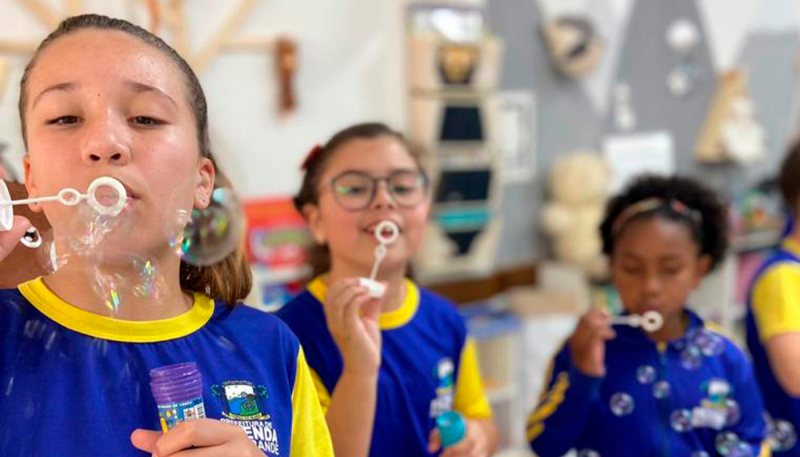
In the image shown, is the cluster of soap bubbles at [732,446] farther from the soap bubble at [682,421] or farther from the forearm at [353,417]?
the forearm at [353,417]

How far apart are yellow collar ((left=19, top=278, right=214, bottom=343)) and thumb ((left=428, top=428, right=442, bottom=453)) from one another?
56 centimetres

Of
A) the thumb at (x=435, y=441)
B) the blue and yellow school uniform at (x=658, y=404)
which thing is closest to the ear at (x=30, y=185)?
the thumb at (x=435, y=441)

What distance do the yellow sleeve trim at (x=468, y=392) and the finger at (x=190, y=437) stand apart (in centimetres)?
74

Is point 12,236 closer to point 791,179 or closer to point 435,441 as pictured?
point 435,441

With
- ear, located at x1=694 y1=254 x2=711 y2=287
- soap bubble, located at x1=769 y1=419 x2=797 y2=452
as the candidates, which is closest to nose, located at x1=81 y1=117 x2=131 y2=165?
ear, located at x1=694 y1=254 x2=711 y2=287

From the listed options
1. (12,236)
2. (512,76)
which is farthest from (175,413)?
(512,76)

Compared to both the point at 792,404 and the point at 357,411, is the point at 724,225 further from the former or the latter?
the point at 357,411

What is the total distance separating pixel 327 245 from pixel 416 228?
198 millimetres

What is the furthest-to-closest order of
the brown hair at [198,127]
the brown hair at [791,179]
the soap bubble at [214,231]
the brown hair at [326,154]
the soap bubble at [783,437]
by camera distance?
the brown hair at [791,179] → the soap bubble at [783,437] → the brown hair at [326,154] → the soap bubble at [214,231] → the brown hair at [198,127]

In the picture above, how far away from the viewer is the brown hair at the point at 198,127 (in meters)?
0.79

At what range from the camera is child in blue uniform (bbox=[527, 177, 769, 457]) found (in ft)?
4.65

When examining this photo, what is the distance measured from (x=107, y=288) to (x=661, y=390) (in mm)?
1081

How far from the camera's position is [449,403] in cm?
133

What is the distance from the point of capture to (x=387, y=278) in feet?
4.29
